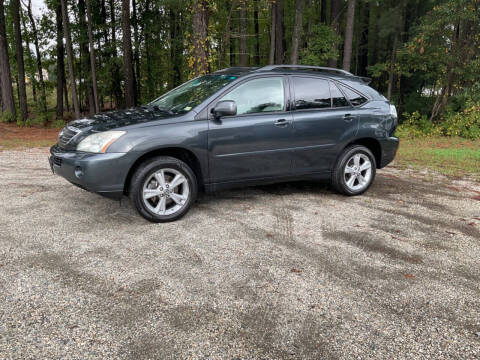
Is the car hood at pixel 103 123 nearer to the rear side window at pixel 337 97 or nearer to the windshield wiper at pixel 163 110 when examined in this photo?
the windshield wiper at pixel 163 110

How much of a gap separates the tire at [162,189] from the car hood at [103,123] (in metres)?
0.52

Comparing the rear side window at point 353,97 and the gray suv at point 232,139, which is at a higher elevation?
the rear side window at point 353,97

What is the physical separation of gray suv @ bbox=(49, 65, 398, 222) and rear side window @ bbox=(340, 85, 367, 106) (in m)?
0.02

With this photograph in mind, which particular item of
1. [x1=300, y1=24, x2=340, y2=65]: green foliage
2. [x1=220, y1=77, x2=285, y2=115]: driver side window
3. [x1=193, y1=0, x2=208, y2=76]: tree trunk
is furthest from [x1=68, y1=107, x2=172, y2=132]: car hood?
[x1=300, y1=24, x2=340, y2=65]: green foliage

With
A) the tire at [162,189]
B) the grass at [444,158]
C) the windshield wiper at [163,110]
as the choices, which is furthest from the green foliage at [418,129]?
the tire at [162,189]

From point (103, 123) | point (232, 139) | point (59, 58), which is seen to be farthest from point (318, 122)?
point (59, 58)

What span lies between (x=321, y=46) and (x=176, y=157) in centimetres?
1892

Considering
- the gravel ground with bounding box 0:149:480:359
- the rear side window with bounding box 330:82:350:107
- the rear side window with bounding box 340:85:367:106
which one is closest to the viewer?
the gravel ground with bounding box 0:149:480:359

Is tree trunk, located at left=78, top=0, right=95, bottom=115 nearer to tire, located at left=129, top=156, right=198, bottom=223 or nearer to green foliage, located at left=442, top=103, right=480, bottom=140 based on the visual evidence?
green foliage, located at left=442, top=103, right=480, bottom=140

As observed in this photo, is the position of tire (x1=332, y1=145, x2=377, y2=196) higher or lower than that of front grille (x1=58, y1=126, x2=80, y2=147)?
lower

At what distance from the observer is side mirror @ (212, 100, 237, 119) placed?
14.8ft

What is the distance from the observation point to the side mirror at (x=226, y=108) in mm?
4508

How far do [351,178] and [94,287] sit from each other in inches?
163

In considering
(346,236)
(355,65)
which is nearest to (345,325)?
(346,236)
